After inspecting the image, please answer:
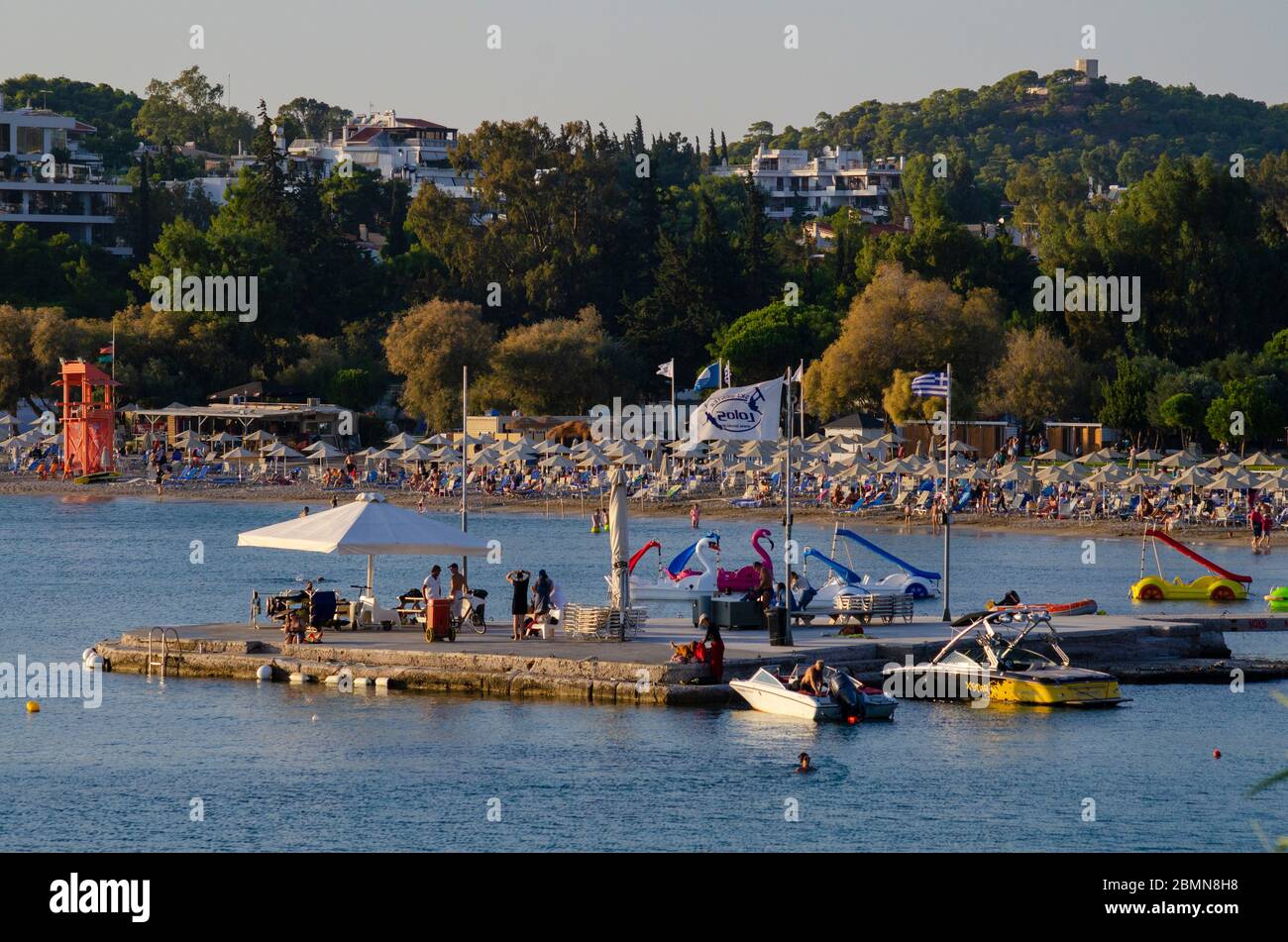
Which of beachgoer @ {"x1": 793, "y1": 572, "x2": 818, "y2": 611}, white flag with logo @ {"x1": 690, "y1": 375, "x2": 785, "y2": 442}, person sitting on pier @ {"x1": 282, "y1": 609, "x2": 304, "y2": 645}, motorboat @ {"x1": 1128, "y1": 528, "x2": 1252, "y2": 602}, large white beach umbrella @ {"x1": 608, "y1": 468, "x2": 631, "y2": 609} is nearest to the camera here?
large white beach umbrella @ {"x1": 608, "y1": 468, "x2": 631, "y2": 609}

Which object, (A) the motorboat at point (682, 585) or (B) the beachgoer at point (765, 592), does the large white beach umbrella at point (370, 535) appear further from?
(A) the motorboat at point (682, 585)

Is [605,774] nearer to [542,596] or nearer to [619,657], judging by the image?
[619,657]

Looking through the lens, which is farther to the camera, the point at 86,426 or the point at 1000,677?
the point at 86,426

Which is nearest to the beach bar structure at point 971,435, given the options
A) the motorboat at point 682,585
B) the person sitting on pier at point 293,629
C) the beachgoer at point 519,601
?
the motorboat at point 682,585

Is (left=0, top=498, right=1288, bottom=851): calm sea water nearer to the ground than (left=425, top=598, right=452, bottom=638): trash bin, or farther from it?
nearer to the ground

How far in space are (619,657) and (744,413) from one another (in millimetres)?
6771

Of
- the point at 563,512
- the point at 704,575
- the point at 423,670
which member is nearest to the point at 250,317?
the point at 563,512

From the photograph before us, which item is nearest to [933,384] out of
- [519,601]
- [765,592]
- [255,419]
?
[765,592]

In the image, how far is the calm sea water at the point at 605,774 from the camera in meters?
19.5

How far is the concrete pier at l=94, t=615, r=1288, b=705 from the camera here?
82.7 ft

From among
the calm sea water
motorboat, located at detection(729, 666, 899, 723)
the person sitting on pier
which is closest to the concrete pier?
the person sitting on pier

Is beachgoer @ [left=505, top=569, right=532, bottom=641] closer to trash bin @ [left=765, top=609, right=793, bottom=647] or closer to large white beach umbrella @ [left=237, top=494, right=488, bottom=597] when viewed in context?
large white beach umbrella @ [left=237, top=494, right=488, bottom=597]

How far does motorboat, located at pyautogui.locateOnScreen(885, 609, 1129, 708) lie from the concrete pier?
0.42 meters

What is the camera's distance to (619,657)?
1019 inches
